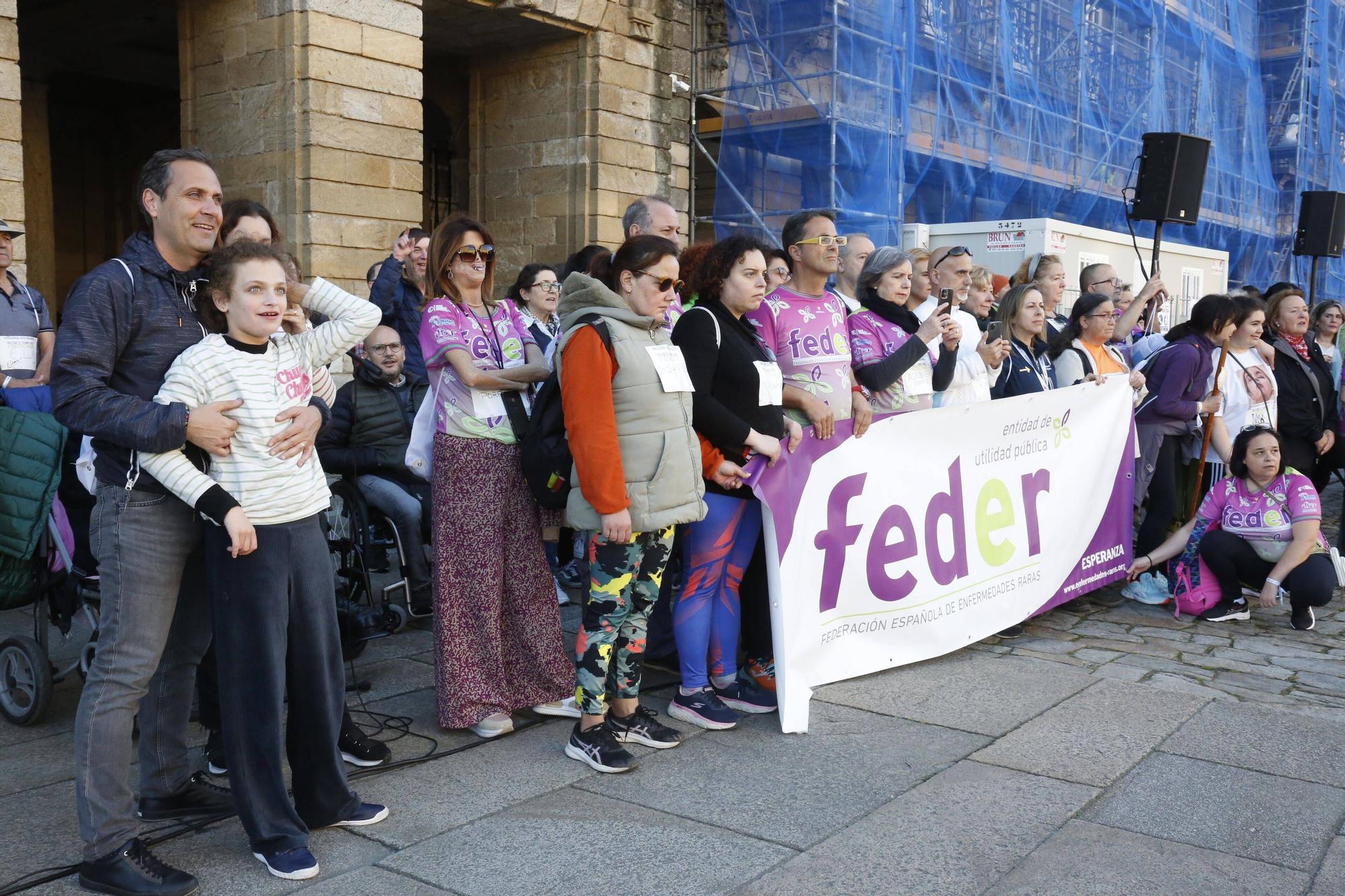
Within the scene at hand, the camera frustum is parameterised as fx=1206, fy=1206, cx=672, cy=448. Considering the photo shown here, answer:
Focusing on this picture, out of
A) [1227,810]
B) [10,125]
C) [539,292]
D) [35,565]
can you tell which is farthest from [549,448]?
[10,125]

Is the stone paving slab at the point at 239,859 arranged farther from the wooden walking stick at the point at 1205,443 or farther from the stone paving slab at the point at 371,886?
the wooden walking stick at the point at 1205,443

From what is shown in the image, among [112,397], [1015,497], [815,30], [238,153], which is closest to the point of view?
[112,397]

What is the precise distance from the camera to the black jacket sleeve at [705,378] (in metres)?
4.38

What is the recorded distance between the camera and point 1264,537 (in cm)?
661

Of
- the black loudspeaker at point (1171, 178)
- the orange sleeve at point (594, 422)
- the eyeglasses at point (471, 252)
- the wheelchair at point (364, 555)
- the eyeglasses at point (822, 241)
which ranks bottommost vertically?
the wheelchair at point (364, 555)

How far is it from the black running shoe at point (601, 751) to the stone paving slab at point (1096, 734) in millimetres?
1243

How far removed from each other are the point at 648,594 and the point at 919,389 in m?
1.92

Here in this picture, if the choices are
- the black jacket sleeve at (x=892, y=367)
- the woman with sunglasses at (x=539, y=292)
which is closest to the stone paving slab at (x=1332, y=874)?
the black jacket sleeve at (x=892, y=367)

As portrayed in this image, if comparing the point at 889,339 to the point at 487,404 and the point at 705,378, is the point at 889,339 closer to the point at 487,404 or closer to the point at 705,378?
the point at 705,378

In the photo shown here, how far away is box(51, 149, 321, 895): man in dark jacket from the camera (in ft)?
10.2

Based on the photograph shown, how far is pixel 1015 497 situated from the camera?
5941 millimetres

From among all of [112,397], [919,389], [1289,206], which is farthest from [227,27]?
[1289,206]

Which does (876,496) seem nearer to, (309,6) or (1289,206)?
(309,6)

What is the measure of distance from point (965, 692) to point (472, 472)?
7.37ft
